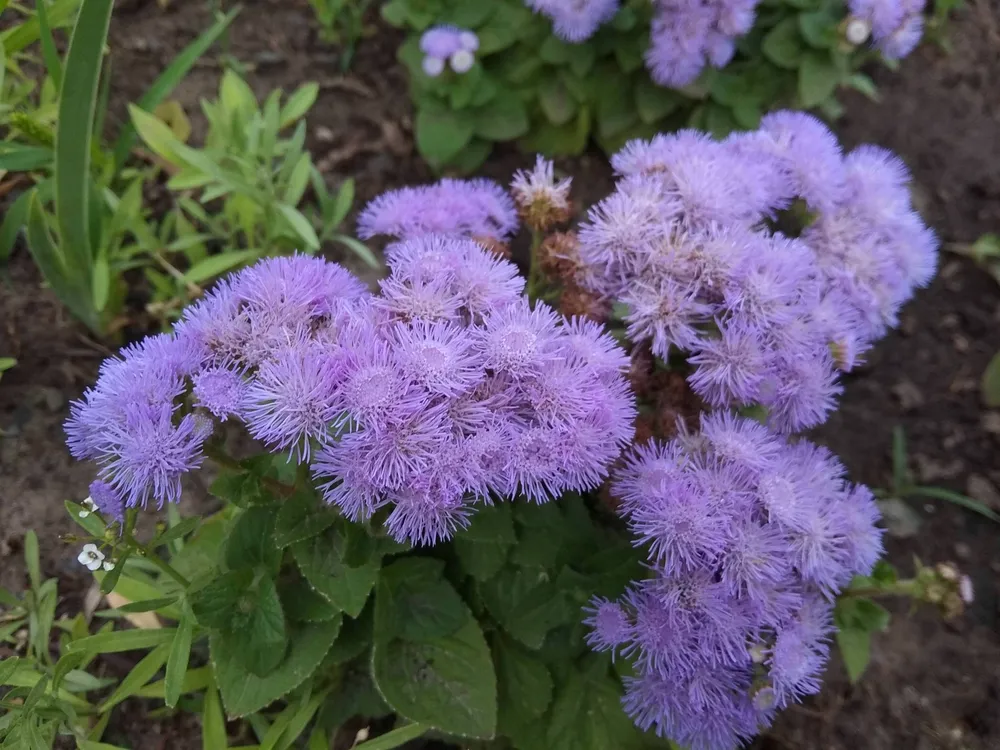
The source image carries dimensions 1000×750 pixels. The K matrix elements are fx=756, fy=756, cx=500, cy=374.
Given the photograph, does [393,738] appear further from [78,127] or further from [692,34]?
[692,34]

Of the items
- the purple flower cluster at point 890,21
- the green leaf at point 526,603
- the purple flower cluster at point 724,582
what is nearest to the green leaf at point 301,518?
the green leaf at point 526,603

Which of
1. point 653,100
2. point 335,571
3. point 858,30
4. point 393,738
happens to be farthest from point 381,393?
point 858,30

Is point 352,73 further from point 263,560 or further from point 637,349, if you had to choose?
point 263,560

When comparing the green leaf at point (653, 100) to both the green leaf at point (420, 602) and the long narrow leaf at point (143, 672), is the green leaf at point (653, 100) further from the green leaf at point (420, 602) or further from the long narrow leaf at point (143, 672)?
the long narrow leaf at point (143, 672)

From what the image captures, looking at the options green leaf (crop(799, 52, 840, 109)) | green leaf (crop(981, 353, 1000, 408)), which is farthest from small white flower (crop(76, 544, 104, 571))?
green leaf (crop(981, 353, 1000, 408))

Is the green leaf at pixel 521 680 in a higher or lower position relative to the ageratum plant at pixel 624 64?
lower

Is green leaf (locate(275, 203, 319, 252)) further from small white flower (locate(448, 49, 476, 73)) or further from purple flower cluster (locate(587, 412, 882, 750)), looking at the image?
purple flower cluster (locate(587, 412, 882, 750))
